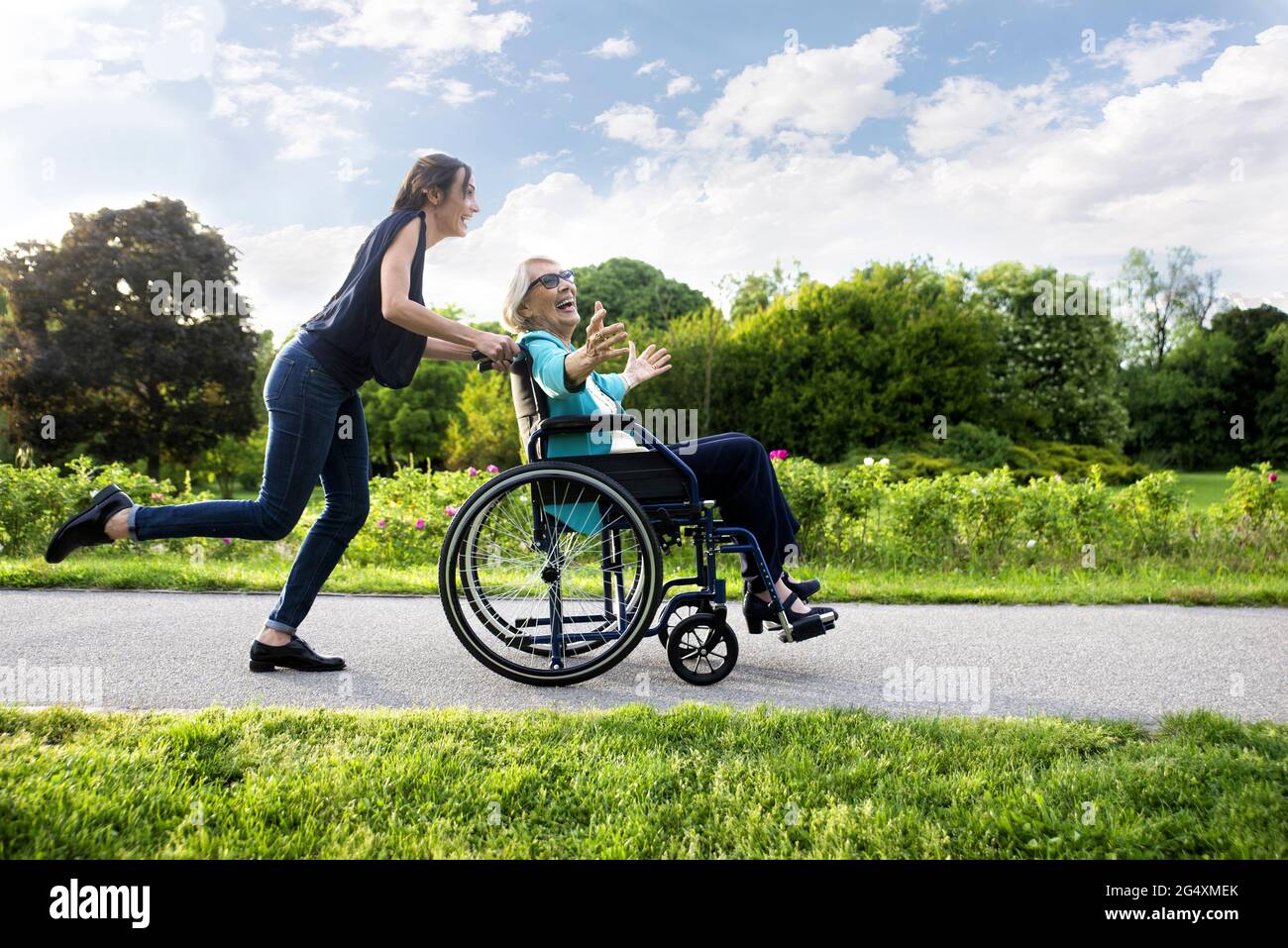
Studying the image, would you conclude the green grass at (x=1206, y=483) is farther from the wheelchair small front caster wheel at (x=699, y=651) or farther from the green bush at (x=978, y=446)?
the wheelchair small front caster wheel at (x=699, y=651)

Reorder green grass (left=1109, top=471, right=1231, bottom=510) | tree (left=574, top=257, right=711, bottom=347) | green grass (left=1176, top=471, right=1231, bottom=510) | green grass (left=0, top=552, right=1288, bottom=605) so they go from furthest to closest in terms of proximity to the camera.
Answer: tree (left=574, top=257, right=711, bottom=347), green grass (left=1176, top=471, right=1231, bottom=510), green grass (left=1109, top=471, right=1231, bottom=510), green grass (left=0, top=552, right=1288, bottom=605)

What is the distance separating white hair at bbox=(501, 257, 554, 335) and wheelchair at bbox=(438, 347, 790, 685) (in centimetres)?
30

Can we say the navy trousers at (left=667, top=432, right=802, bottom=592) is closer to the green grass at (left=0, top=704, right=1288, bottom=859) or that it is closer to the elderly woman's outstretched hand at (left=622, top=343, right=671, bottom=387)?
the elderly woman's outstretched hand at (left=622, top=343, right=671, bottom=387)

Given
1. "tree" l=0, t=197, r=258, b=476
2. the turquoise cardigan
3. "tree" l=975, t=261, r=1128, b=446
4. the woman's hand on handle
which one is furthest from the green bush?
"tree" l=0, t=197, r=258, b=476

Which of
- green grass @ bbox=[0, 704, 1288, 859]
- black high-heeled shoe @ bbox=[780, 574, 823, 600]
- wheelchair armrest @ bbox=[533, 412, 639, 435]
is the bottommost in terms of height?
green grass @ bbox=[0, 704, 1288, 859]

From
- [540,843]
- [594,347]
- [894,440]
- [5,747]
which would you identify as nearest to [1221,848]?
[540,843]

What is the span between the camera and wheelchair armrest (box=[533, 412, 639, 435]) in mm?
3004

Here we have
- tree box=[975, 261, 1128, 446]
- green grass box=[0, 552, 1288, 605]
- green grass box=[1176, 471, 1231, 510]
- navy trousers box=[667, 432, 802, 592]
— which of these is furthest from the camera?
tree box=[975, 261, 1128, 446]

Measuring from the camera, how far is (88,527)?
3064 millimetres

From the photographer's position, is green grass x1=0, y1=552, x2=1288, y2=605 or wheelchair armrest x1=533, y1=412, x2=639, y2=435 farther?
green grass x1=0, y1=552, x2=1288, y2=605

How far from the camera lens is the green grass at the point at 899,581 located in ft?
16.3

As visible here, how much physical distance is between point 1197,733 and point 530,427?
228 centimetres
